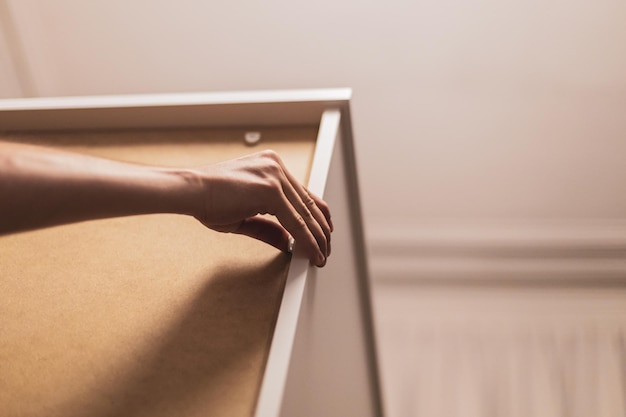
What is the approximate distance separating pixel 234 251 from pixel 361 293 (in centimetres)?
30

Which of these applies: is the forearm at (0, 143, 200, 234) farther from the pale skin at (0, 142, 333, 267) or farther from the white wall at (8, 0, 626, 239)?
the white wall at (8, 0, 626, 239)

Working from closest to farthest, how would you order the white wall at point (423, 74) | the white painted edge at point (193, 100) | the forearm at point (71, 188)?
the forearm at point (71, 188) → the white painted edge at point (193, 100) → the white wall at point (423, 74)

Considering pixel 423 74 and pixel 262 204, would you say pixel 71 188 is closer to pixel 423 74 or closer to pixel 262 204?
pixel 262 204

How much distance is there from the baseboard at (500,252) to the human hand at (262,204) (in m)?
0.62

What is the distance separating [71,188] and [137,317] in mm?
165

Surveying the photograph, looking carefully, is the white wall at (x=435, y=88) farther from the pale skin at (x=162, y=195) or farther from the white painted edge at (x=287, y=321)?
the pale skin at (x=162, y=195)

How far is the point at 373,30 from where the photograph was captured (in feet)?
3.64

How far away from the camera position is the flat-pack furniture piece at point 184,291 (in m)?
0.50

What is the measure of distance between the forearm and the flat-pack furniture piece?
0.12m

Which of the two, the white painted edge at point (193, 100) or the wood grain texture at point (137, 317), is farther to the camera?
the white painted edge at point (193, 100)

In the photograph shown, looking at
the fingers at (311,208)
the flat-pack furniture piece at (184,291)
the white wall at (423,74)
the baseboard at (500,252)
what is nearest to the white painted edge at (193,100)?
the flat-pack furniture piece at (184,291)

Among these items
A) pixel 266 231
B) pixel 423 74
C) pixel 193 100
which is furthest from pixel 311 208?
pixel 423 74

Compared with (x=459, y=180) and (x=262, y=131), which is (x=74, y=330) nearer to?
(x=262, y=131)

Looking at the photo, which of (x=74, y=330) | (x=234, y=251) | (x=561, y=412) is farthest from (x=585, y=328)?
(x=74, y=330)
